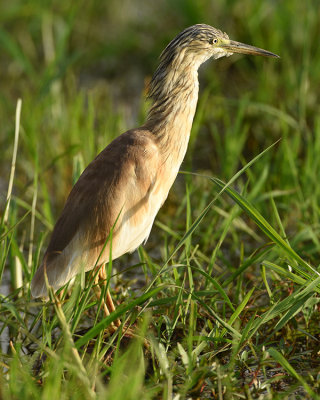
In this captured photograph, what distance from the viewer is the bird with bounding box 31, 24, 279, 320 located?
2615mm

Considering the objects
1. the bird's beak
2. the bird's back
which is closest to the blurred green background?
the bird's back

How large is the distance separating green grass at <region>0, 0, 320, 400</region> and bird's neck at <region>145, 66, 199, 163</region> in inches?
9.5

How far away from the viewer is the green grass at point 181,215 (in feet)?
7.14

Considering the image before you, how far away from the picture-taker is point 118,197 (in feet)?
8.61

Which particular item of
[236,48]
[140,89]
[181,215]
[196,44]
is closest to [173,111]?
[196,44]

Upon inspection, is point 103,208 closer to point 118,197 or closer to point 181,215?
point 118,197

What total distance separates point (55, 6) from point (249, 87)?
177cm

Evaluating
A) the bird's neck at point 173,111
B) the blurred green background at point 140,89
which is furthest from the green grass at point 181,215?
the bird's neck at point 173,111

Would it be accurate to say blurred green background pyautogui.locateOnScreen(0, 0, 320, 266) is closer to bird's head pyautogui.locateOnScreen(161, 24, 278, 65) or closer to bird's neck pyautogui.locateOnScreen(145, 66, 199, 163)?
bird's neck pyautogui.locateOnScreen(145, 66, 199, 163)

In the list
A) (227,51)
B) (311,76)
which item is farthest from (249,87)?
(227,51)

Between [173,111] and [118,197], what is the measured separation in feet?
1.38

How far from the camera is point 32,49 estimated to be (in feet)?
18.6

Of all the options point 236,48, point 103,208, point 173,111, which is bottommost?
point 103,208

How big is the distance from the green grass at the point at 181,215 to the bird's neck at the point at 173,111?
24 cm
